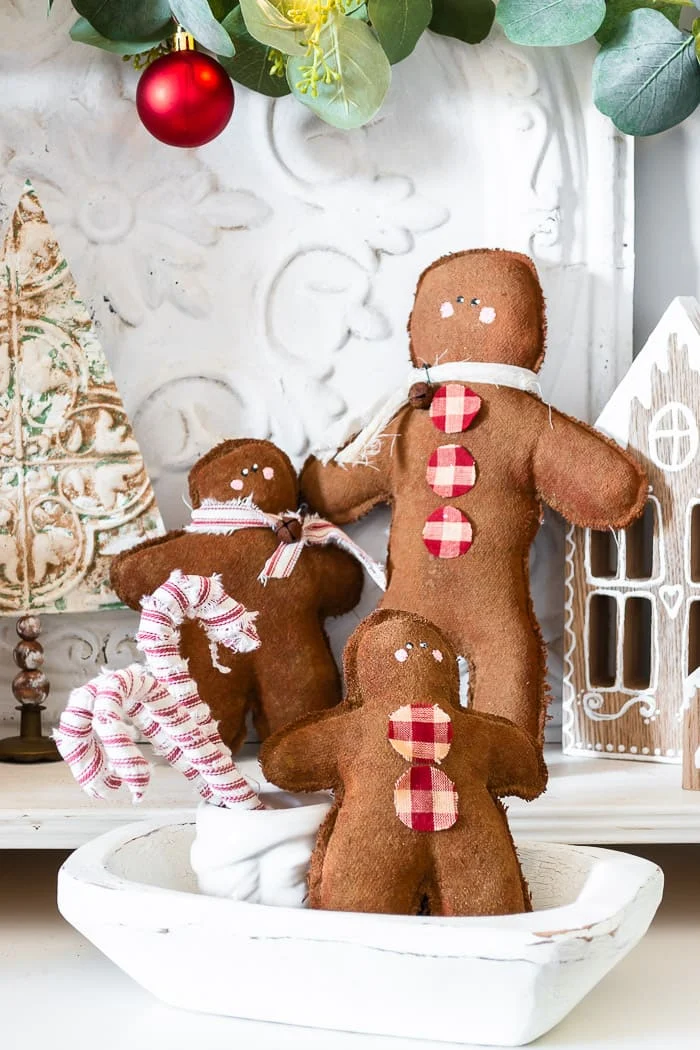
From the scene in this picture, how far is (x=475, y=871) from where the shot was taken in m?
0.58

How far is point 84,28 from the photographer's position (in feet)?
3.08

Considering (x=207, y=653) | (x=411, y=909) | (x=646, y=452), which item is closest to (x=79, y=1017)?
(x=411, y=909)

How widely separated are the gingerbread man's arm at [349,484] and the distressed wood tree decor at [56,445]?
5.2 inches

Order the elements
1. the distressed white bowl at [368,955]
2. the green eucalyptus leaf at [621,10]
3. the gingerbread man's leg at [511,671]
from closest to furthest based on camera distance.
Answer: the distressed white bowl at [368,955]
the gingerbread man's leg at [511,671]
the green eucalyptus leaf at [621,10]

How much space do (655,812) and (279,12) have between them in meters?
0.65

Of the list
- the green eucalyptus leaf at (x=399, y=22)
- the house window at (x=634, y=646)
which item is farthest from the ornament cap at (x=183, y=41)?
the house window at (x=634, y=646)

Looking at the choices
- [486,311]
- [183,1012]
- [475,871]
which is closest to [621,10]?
[486,311]

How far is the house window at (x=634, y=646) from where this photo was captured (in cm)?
90

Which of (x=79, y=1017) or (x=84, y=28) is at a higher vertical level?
(x=84, y=28)

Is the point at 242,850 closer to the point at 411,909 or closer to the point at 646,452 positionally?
the point at 411,909

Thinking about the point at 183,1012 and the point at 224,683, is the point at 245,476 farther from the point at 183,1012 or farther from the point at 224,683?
the point at 183,1012

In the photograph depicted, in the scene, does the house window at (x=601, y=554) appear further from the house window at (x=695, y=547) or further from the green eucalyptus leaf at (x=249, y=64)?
the green eucalyptus leaf at (x=249, y=64)

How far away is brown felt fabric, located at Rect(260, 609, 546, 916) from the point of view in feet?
1.90

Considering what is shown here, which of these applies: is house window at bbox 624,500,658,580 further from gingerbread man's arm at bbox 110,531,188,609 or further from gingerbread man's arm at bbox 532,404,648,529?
gingerbread man's arm at bbox 110,531,188,609
